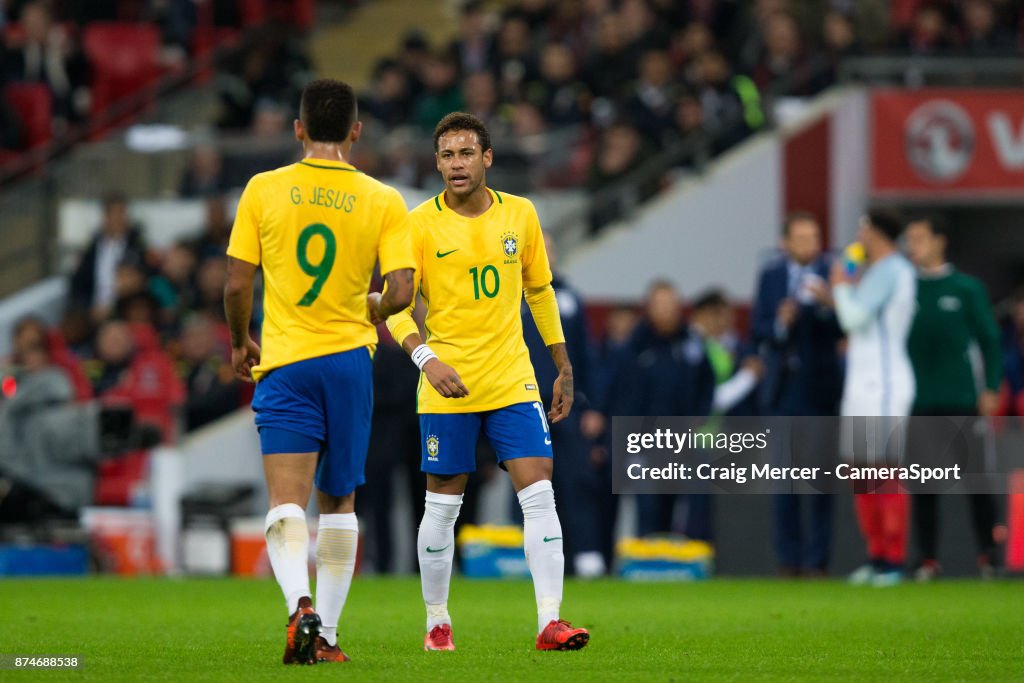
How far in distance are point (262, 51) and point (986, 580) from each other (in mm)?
12822

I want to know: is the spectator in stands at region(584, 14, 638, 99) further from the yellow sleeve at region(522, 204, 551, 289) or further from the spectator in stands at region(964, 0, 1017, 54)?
the yellow sleeve at region(522, 204, 551, 289)

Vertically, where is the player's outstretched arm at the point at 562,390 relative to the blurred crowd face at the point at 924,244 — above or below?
below

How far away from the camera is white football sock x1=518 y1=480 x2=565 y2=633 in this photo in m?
8.11

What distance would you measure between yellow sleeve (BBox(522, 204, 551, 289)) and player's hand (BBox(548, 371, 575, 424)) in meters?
0.43

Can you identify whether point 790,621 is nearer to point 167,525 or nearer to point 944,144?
point 167,525

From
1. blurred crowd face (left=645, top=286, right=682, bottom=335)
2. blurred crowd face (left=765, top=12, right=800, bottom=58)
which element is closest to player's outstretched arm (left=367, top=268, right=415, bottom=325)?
blurred crowd face (left=645, top=286, right=682, bottom=335)

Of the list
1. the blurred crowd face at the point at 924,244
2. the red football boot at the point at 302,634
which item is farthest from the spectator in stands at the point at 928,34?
the red football boot at the point at 302,634

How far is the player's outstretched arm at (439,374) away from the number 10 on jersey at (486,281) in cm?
43

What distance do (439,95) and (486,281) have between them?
13713 mm

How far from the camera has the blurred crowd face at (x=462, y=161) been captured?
8.14 meters

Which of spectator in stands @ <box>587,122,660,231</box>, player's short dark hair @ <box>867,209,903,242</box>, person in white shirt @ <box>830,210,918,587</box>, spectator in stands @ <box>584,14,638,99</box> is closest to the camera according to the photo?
person in white shirt @ <box>830,210,918,587</box>

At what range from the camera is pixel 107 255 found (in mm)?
19562

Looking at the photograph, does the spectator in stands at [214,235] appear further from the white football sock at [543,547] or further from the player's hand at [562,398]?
the white football sock at [543,547]

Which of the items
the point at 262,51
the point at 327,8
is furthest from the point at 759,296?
the point at 327,8
